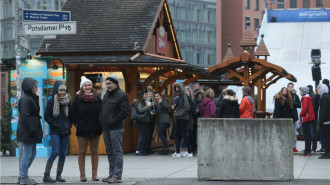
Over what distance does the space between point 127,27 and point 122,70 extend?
74.6 inches

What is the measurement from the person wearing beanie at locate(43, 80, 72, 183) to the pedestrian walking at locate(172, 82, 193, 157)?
575cm

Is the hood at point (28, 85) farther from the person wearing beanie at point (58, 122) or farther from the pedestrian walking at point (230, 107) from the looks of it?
the pedestrian walking at point (230, 107)

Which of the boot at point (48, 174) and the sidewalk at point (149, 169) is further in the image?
the sidewalk at point (149, 169)

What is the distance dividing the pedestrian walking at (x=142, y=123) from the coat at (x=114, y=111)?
6696 mm

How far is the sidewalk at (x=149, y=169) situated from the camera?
13495 millimetres

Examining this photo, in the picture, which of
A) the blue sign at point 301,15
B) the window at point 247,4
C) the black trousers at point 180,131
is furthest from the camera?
the window at point 247,4

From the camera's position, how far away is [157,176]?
45.5 feet

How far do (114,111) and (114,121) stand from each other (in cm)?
20

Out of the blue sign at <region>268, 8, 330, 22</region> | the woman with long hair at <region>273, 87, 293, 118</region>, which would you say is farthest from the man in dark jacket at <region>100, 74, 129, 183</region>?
the blue sign at <region>268, 8, 330, 22</region>

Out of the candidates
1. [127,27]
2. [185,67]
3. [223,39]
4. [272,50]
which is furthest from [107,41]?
[223,39]

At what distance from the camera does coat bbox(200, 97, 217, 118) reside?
18891mm

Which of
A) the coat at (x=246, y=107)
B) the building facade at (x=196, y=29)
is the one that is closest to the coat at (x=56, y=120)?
the coat at (x=246, y=107)

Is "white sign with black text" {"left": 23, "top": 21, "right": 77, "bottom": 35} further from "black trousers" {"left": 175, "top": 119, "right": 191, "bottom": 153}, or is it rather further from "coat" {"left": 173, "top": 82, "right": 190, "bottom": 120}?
"black trousers" {"left": 175, "top": 119, "right": 191, "bottom": 153}

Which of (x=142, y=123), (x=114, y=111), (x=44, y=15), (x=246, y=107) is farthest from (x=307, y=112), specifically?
(x=44, y=15)
